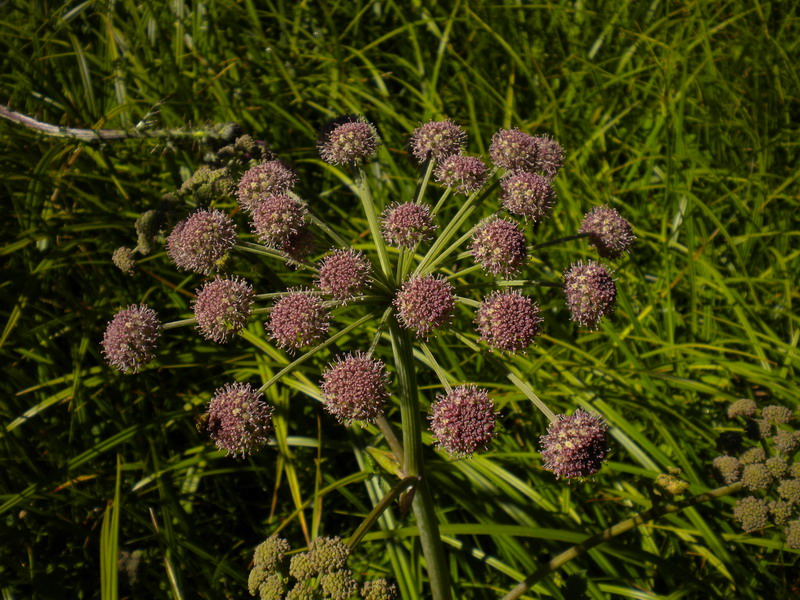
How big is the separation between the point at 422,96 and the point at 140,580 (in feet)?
15.5

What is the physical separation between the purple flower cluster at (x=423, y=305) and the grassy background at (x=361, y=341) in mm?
1406

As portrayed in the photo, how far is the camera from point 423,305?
9.83 feet

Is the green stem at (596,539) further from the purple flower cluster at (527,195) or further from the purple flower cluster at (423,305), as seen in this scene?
the purple flower cluster at (527,195)

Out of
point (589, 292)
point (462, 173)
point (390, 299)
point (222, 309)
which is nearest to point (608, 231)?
point (589, 292)

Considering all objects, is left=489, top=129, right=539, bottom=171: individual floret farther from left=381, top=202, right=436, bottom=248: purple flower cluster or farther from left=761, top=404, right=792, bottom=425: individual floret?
left=761, top=404, right=792, bottom=425: individual floret

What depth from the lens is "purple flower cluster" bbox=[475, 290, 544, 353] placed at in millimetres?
3162

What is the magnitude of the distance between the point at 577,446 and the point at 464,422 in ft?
1.84

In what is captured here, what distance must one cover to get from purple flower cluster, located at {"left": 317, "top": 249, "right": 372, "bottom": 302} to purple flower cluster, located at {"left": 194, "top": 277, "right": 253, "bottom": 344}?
1.51 feet

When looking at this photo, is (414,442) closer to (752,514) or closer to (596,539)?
(596,539)

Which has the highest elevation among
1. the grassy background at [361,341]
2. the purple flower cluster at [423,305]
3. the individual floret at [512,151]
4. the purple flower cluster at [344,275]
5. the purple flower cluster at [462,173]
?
the individual floret at [512,151]

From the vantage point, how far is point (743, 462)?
3.51 metres

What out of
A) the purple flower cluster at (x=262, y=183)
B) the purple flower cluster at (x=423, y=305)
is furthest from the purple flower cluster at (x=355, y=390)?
the purple flower cluster at (x=262, y=183)

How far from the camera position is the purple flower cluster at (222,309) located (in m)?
3.23

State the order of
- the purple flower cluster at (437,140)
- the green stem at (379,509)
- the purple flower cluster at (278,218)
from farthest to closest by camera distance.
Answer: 1. the purple flower cluster at (437,140)
2. the purple flower cluster at (278,218)
3. the green stem at (379,509)
